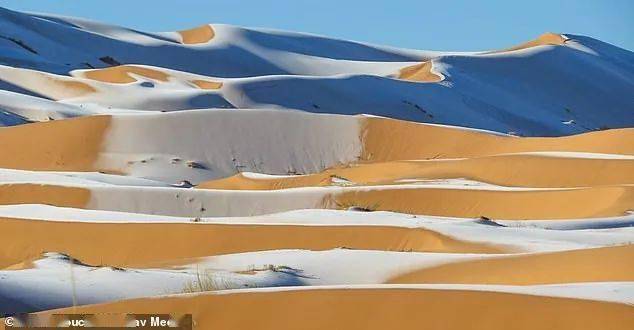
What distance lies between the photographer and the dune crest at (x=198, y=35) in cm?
8562

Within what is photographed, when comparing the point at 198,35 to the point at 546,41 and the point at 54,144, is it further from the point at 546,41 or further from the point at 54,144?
the point at 54,144

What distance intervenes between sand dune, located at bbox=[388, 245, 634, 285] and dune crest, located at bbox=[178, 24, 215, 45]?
73007mm

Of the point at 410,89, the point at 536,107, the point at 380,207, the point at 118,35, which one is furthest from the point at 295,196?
the point at 118,35

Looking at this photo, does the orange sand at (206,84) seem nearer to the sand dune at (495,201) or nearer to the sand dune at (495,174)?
the sand dune at (495,174)

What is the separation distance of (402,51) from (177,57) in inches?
1047

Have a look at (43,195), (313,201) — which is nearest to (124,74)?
(43,195)

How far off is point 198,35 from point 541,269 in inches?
3077

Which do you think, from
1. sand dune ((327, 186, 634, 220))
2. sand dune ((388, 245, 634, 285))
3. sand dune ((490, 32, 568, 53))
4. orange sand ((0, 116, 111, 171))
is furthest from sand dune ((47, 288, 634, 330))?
sand dune ((490, 32, 568, 53))

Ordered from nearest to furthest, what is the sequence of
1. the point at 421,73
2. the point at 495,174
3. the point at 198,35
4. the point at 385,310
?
the point at 385,310
the point at 495,174
the point at 421,73
the point at 198,35

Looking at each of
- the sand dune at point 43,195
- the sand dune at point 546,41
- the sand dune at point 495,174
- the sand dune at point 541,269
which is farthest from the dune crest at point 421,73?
the sand dune at point 541,269

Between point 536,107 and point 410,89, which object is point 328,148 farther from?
point 536,107

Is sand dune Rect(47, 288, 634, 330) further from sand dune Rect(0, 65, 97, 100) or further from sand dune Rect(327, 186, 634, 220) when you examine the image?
sand dune Rect(0, 65, 97, 100)

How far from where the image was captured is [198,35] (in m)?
88.2

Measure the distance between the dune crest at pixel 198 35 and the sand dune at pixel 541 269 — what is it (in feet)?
240
